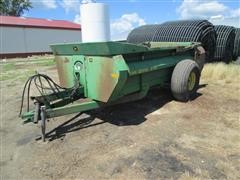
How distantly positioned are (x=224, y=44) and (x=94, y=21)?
595cm

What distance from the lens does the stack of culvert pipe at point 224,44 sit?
10.0 m

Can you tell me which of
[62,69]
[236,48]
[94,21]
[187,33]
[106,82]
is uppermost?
[94,21]

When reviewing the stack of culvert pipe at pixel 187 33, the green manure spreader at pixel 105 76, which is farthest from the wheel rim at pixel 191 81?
the stack of culvert pipe at pixel 187 33

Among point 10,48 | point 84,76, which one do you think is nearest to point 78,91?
point 84,76

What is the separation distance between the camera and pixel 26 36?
24.9 metres

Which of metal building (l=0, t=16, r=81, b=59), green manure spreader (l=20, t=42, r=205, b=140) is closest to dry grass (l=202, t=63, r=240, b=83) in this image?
green manure spreader (l=20, t=42, r=205, b=140)

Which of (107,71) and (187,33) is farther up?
(187,33)

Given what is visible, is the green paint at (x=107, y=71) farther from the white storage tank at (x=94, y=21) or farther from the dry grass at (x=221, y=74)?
the white storage tank at (x=94, y=21)

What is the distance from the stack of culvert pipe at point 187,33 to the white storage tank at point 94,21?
3.13m

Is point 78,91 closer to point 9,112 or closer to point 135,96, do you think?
point 135,96

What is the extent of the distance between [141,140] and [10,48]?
74.0 ft

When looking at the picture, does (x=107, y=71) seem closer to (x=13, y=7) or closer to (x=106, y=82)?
(x=106, y=82)

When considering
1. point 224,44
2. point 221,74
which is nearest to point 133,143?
point 221,74

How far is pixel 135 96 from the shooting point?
15.5 ft
